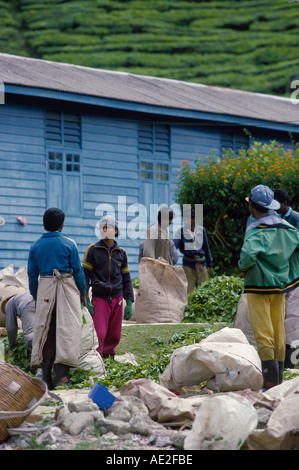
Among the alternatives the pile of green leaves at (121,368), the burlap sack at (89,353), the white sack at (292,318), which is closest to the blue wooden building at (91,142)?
the pile of green leaves at (121,368)

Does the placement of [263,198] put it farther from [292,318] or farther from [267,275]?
[292,318]

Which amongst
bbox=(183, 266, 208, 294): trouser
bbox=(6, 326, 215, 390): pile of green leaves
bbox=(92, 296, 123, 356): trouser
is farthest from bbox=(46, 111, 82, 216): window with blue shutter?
bbox=(6, 326, 215, 390): pile of green leaves

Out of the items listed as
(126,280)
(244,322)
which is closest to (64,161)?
(126,280)

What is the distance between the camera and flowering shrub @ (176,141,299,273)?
1517 centimetres

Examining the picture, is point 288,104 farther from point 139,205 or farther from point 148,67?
point 148,67

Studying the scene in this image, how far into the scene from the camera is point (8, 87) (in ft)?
49.1

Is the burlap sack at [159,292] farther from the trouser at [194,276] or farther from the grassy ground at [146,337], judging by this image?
the trouser at [194,276]

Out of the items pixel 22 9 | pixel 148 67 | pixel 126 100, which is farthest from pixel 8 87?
pixel 22 9

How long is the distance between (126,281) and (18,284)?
2.86 meters

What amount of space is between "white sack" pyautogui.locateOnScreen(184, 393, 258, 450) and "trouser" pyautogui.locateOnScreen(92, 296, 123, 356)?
4.04m

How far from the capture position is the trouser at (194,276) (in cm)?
1311

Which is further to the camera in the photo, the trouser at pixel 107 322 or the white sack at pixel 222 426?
the trouser at pixel 107 322

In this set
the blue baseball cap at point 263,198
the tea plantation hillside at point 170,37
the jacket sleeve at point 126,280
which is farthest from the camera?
the tea plantation hillside at point 170,37

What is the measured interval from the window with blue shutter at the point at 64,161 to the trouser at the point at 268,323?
9929 millimetres
